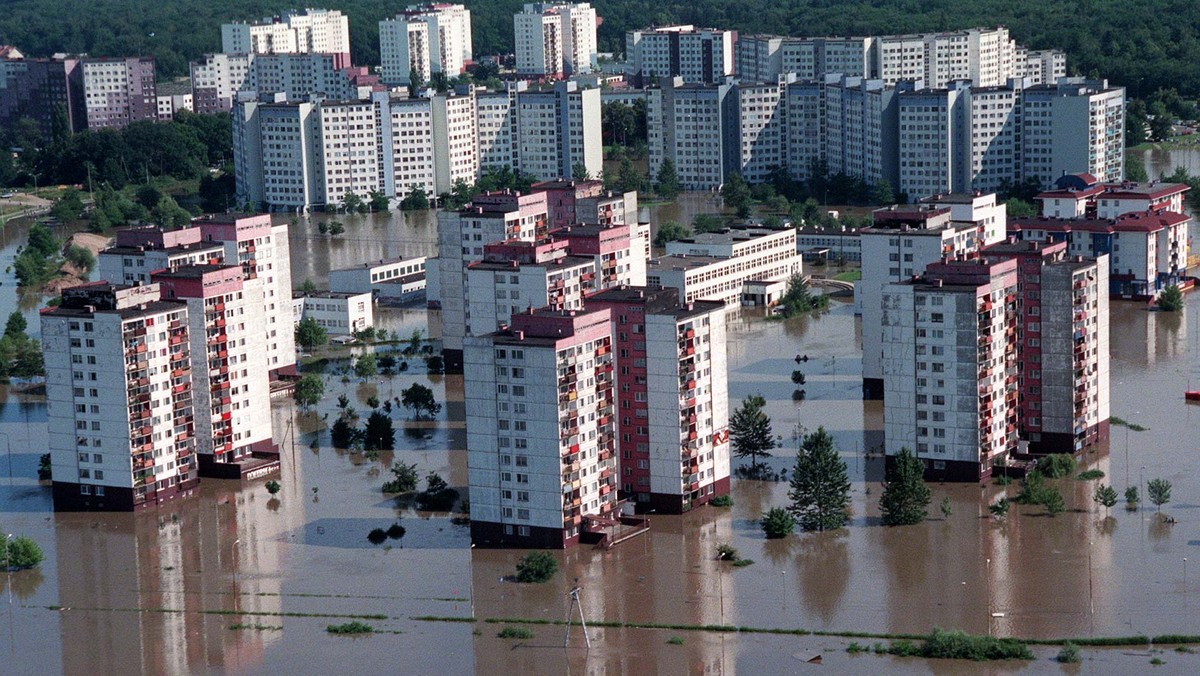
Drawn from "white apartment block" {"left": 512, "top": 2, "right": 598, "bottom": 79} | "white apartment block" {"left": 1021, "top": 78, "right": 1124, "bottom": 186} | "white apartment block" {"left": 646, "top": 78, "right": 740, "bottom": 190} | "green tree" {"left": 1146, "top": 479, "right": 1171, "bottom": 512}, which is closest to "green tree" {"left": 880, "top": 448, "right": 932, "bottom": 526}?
"green tree" {"left": 1146, "top": 479, "right": 1171, "bottom": 512}

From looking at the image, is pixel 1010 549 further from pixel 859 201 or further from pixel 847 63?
pixel 847 63

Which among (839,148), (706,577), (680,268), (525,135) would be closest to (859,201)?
(839,148)

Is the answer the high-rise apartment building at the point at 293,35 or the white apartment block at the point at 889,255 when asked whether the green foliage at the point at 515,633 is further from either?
the high-rise apartment building at the point at 293,35

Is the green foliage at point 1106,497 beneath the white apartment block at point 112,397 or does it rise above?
beneath

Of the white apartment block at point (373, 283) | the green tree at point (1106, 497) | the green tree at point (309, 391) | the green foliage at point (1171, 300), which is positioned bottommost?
the green tree at point (1106, 497)

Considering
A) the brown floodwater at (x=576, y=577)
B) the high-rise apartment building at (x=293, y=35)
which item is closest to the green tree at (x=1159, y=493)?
the brown floodwater at (x=576, y=577)

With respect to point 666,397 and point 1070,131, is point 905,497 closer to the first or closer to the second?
point 666,397
